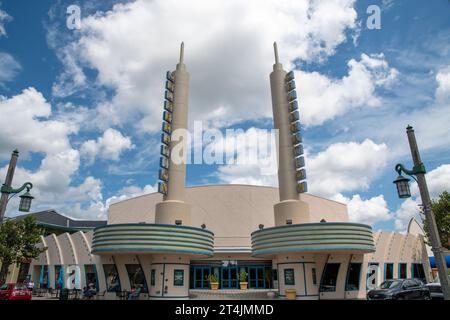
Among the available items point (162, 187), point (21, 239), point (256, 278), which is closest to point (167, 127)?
point (162, 187)

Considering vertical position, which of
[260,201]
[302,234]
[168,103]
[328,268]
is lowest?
[328,268]

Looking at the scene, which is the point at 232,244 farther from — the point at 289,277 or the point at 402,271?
the point at 402,271

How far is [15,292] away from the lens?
28.8 m

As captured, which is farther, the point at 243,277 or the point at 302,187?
the point at 243,277

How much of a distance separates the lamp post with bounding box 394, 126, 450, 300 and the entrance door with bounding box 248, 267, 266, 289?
32350 millimetres

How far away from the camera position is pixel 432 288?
2747 centimetres

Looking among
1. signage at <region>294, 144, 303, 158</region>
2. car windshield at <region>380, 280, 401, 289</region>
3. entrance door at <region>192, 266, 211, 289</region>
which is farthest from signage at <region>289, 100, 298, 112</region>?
entrance door at <region>192, 266, 211, 289</region>

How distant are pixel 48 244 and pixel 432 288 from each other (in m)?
40.8

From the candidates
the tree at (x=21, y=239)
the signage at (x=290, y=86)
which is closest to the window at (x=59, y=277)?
the tree at (x=21, y=239)

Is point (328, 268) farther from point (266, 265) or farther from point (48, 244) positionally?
point (48, 244)

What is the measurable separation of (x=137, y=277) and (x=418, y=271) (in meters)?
33.8

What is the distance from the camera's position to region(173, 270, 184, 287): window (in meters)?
30.1
